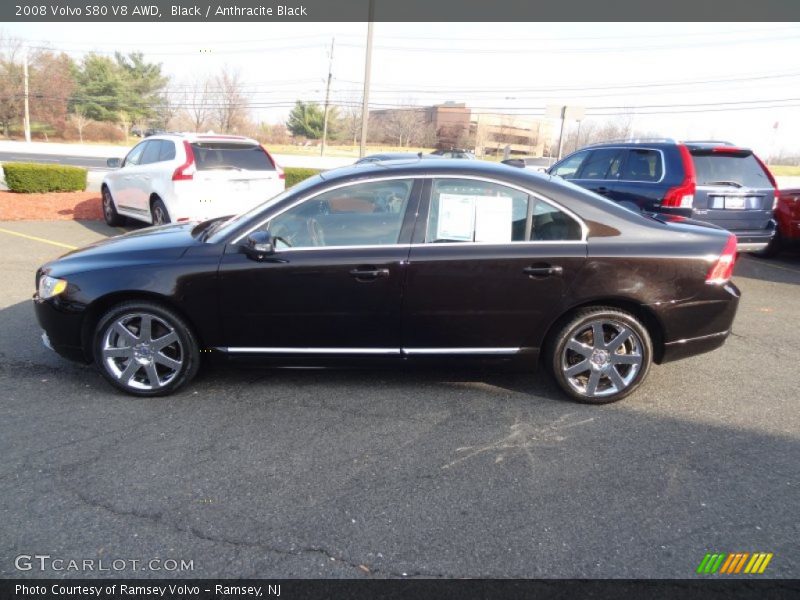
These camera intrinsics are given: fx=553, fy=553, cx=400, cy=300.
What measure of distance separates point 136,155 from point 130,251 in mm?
6958

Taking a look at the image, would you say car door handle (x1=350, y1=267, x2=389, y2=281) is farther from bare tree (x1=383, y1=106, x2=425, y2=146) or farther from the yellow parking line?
bare tree (x1=383, y1=106, x2=425, y2=146)

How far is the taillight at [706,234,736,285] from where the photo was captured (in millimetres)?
3824

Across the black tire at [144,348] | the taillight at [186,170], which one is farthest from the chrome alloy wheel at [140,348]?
the taillight at [186,170]

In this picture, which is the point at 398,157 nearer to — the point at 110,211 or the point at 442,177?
the point at 442,177

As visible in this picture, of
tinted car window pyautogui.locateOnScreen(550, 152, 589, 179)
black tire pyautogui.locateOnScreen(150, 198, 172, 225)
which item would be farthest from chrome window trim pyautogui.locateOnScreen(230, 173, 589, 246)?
tinted car window pyautogui.locateOnScreen(550, 152, 589, 179)

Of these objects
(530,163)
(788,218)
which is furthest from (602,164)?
(530,163)

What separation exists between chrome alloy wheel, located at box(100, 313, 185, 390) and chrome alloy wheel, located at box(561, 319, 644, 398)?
8.94 ft

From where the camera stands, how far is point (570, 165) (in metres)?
10.2

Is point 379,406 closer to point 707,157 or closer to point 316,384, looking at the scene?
point 316,384

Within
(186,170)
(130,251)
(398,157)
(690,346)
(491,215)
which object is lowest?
(690,346)

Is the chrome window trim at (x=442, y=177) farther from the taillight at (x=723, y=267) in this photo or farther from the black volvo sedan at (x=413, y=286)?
the taillight at (x=723, y=267)

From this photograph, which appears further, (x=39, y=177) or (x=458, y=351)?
(x=39, y=177)

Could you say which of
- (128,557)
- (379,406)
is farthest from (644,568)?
(128,557)

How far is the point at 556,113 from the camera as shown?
707 inches
